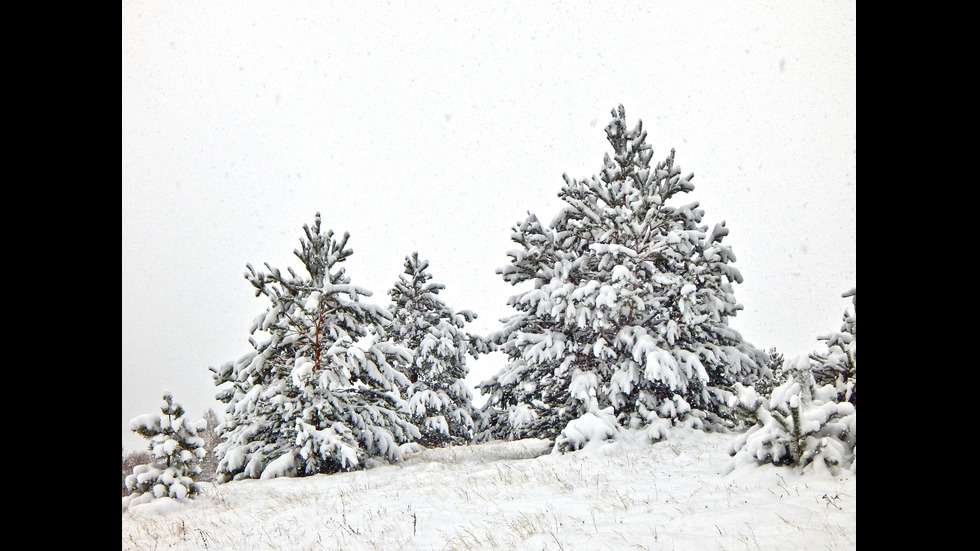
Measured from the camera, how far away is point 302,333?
42.9 feet

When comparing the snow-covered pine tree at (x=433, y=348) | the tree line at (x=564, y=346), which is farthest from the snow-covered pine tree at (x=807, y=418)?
the snow-covered pine tree at (x=433, y=348)

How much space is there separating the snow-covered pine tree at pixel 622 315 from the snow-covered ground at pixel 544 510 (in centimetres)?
208

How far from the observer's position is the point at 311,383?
486 inches

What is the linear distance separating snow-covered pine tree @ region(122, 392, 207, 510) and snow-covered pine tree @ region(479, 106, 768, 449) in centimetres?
683

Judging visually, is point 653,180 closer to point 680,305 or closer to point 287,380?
point 680,305

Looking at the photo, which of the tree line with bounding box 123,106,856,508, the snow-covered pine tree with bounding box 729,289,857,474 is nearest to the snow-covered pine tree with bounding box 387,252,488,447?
the tree line with bounding box 123,106,856,508

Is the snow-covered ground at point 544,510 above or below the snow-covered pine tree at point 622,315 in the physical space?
below

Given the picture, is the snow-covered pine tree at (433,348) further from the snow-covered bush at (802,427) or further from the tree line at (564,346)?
the snow-covered bush at (802,427)

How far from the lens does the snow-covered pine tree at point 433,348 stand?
20375mm
